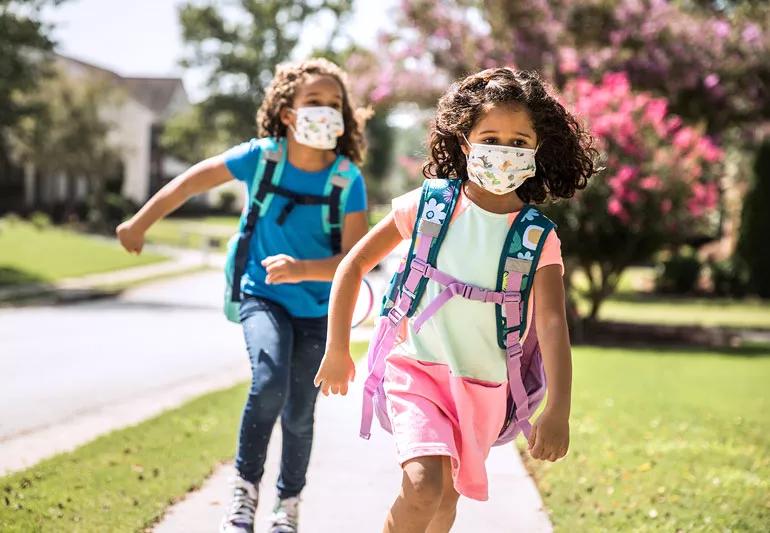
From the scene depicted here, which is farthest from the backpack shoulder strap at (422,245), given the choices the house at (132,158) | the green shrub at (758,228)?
the house at (132,158)

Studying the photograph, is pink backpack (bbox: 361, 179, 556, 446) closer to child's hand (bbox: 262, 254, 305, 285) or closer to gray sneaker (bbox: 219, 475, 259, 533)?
child's hand (bbox: 262, 254, 305, 285)

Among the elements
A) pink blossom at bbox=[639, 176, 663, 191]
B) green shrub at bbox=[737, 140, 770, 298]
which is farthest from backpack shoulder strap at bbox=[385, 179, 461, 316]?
green shrub at bbox=[737, 140, 770, 298]

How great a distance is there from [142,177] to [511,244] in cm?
6568

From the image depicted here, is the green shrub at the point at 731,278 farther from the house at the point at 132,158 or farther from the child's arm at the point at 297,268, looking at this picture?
the house at the point at 132,158

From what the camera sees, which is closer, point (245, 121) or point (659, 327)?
point (659, 327)

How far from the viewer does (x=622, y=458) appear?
21.6ft

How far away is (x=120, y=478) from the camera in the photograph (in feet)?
18.1

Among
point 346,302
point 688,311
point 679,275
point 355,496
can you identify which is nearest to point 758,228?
point 679,275

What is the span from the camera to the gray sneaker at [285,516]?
14.7ft

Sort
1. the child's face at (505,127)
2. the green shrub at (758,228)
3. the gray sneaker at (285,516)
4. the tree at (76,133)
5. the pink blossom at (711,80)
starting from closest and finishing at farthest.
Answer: the child's face at (505,127) → the gray sneaker at (285,516) → the pink blossom at (711,80) → the green shrub at (758,228) → the tree at (76,133)

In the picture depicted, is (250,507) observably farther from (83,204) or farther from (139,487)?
(83,204)

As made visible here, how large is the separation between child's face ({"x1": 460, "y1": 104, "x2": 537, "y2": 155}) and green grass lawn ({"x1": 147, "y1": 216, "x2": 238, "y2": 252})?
93.1ft

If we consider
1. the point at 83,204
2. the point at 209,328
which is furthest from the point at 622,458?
the point at 83,204

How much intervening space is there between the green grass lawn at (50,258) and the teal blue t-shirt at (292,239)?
1759 centimetres
